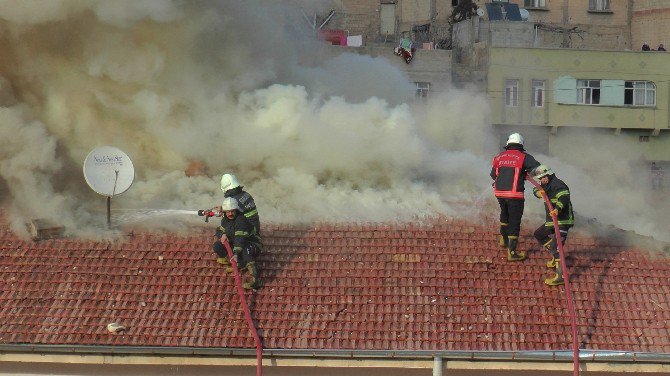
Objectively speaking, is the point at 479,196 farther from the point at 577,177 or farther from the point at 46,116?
the point at 46,116

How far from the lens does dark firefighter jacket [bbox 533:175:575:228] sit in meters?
15.3

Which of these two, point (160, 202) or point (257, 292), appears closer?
point (257, 292)

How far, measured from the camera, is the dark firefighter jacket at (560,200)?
15.3 metres

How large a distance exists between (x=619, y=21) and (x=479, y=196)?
32029 mm

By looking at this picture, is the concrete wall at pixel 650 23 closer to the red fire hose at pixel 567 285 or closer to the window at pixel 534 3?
the window at pixel 534 3

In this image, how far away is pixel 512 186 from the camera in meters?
15.9

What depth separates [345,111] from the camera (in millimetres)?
20047

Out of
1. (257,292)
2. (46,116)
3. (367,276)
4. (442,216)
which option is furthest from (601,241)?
(46,116)

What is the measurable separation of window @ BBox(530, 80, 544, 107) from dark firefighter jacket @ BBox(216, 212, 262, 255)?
28.7 m

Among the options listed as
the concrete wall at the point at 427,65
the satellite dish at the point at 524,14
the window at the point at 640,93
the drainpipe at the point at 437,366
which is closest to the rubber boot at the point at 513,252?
the drainpipe at the point at 437,366

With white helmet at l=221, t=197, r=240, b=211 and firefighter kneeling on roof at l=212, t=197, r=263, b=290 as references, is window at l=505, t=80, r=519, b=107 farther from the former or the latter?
white helmet at l=221, t=197, r=240, b=211

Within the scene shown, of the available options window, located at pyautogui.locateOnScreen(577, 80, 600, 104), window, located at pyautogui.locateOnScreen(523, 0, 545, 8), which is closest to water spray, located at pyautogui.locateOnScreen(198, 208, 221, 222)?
window, located at pyautogui.locateOnScreen(577, 80, 600, 104)

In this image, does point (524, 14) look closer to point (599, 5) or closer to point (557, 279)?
point (599, 5)

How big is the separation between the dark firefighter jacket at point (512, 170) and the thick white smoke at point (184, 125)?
1645mm
